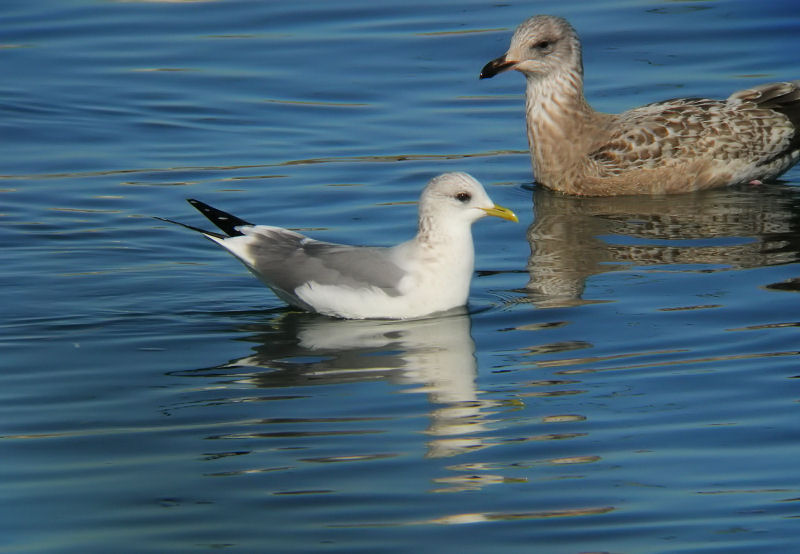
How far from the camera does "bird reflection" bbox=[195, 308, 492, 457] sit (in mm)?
Answer: 6906

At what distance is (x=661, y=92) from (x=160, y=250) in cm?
603

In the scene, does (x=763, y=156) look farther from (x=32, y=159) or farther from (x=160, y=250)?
(x=32, y=159)

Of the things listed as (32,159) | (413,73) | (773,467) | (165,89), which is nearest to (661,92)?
(413,73)

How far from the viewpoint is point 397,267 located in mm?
8391

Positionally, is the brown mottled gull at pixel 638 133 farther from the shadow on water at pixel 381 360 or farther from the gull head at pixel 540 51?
the shadow on water at pixel 381 360

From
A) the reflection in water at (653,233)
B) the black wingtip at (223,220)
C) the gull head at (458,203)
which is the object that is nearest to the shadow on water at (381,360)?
the gull head at (458,203)

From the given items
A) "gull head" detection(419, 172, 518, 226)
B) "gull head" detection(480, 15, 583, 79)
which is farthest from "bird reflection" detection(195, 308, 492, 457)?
"gull head" detection(480, 15, 583, 79)

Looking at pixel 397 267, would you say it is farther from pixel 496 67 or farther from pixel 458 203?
pixel 496 67

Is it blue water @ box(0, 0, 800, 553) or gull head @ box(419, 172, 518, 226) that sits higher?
gull head @ box(419, 172, 518, 226)

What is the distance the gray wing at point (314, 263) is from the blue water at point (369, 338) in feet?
0.77

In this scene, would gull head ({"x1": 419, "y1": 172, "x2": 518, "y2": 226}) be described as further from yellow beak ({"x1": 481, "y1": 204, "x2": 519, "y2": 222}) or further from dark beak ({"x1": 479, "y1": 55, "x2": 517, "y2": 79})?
dark beak ({"x1": 479, "y1": 55, "x2": 517, "y2": 79})

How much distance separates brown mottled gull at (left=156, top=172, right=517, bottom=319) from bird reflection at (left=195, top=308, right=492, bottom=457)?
0.33ft

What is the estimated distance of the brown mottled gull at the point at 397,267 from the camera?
8.36 metres

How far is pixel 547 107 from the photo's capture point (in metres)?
12.0
